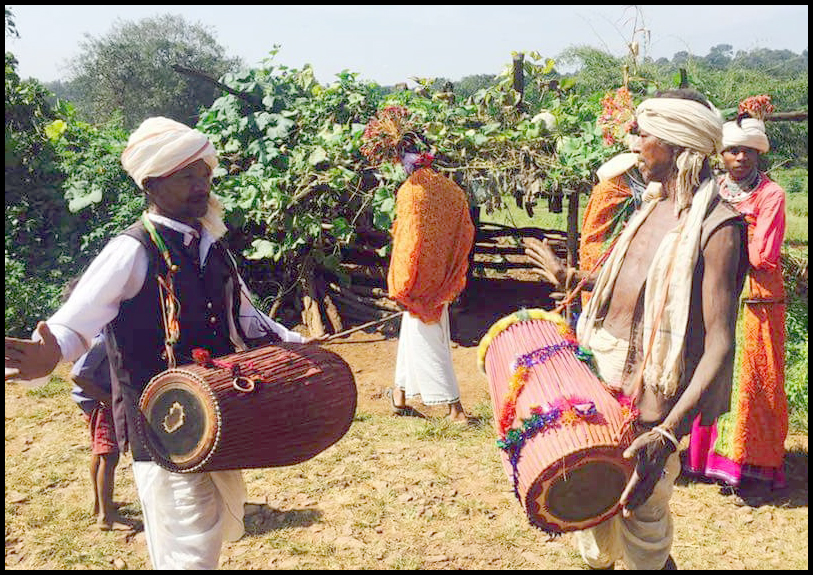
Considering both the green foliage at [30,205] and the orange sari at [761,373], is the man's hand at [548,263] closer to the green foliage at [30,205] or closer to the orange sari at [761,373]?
Answer: the orange sari at [761,373]

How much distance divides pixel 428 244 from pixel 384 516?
1983mm

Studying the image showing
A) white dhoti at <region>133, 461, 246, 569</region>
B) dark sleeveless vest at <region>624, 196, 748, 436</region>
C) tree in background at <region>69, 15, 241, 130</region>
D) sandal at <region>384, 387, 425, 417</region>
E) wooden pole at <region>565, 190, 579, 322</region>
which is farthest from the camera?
tree in background at <region>69, 15, 241, 130</region>

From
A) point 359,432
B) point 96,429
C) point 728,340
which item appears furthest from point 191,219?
point 359,432

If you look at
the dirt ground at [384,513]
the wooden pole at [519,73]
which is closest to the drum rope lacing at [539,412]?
the dirt ground at [384,513]

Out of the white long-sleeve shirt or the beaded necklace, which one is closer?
the white long-sleeve shirt

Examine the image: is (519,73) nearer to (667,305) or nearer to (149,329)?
(667,305)

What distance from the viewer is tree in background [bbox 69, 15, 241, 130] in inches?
1340

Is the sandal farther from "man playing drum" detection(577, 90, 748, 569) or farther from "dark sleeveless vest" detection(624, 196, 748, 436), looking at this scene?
"dark sleeveless vest" detection(624, 196, 748, 436)

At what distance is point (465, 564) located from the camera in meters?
3.57

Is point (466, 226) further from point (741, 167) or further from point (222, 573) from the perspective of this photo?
point (222, 573)

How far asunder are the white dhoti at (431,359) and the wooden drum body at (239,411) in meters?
2.68

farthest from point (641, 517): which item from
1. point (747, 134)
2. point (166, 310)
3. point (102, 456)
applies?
point (102, 456)

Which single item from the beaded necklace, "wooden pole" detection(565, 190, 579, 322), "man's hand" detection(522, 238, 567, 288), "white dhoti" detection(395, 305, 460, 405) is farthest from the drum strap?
"wooden pole" detection(565, 190, 579, 322)

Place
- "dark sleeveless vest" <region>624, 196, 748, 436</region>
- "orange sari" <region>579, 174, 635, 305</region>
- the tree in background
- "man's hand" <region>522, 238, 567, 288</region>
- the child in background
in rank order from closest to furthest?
"dark sleeveless vest" <region>624, 196, 748, 436</region>, "man's hand" <region>522, 238, 567, 288</region>, the child in background, "orange sari" <region>579, 174, 635, 305</region>, the tree in background
